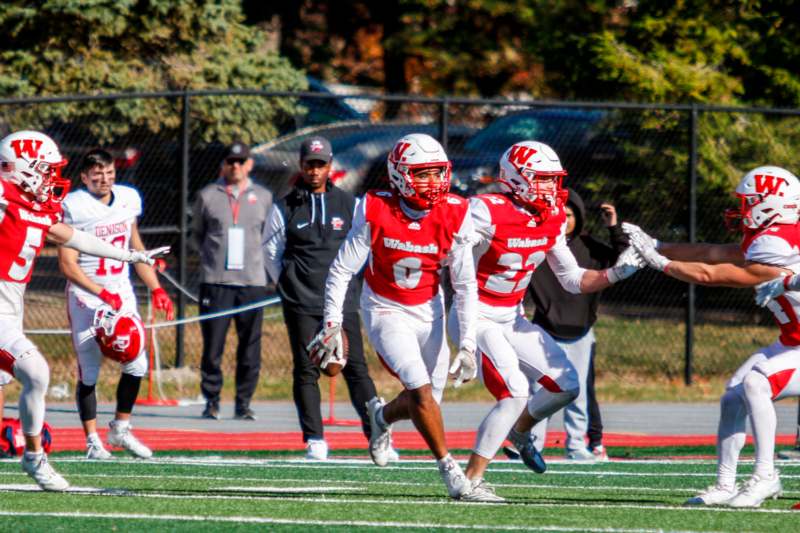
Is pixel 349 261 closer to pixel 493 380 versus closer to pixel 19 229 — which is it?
pixel 493 380

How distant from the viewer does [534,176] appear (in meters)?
8.53

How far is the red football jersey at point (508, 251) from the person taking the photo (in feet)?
28.1

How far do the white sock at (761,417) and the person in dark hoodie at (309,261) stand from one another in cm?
357

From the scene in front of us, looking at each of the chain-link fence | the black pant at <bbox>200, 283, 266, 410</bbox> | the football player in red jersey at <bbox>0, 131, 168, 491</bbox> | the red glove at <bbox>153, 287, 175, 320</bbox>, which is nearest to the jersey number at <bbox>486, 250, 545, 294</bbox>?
the football player in red jersey at <bbox>0, 131, 168, 491</bbox>

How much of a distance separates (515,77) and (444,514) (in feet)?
74.8

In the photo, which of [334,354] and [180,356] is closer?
[334,354]

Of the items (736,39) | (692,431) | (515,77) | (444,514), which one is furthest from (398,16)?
(444,514)

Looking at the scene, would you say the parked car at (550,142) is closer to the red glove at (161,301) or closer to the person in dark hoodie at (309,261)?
the person in dark hoodie at (309,261)

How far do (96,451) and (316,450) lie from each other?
5.02 feet

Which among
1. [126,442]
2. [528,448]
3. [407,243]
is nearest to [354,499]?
[407,243]

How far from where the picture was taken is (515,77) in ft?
96.1

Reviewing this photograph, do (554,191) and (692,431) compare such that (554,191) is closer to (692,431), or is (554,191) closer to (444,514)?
(444,514)

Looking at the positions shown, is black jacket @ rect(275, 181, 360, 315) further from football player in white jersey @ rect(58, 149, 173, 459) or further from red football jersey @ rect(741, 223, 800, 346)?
red football jersey @ rect(741, 223, 800, 346)

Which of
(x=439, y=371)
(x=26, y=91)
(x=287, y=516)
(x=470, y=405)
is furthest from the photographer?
(x=26, y=91)
